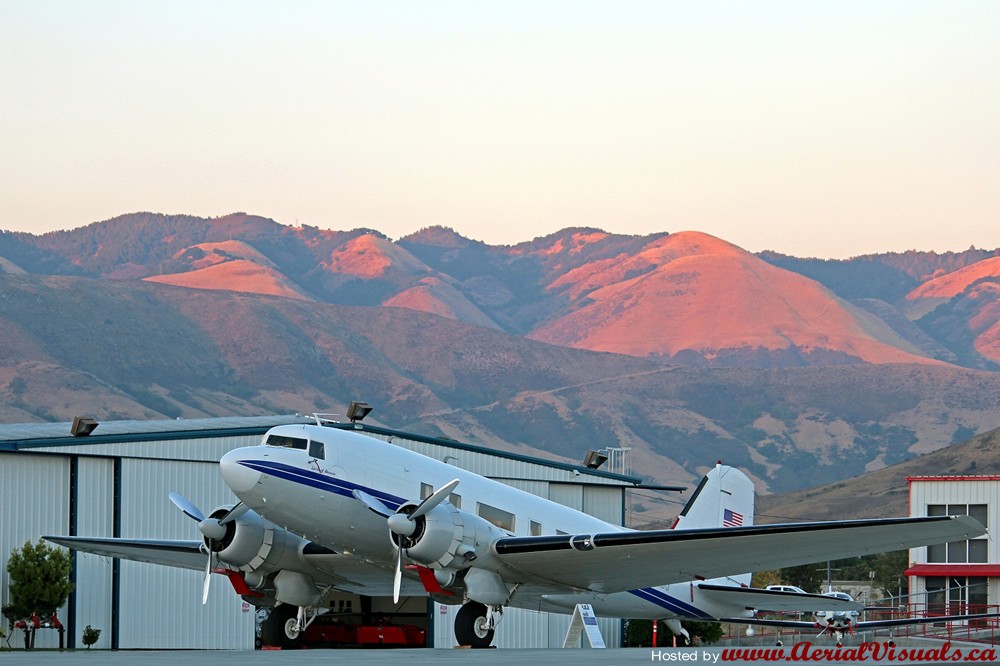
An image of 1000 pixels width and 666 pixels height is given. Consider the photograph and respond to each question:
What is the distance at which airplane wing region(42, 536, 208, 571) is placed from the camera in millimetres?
36000

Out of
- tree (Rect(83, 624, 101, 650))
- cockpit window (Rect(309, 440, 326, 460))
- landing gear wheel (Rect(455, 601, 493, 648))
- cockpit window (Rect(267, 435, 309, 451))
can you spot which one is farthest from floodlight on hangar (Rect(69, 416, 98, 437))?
landing gear wheel (Rect(455, 601, 493, 648))

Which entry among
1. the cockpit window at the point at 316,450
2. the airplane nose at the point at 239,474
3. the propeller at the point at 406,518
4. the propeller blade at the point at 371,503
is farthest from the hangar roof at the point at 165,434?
the propeller at the point at 406,518

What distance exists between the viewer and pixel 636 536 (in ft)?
103

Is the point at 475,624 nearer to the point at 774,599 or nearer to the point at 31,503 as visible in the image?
the point at 774,599

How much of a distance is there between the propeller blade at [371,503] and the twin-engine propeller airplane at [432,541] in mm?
31

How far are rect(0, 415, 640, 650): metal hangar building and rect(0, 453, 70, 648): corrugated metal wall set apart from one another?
3cm

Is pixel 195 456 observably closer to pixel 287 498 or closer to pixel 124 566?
pixel 124 566

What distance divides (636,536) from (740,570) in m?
3.92

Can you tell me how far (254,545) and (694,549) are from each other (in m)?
10.3

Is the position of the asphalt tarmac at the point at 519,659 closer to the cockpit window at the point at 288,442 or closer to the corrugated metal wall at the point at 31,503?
the cockpit window at the point at 288,442

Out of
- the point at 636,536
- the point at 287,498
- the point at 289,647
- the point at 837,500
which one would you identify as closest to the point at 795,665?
the point at 636,536

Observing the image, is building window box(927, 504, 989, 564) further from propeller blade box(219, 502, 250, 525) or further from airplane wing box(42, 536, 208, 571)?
propeller blade box(219, 502, 250, 525)

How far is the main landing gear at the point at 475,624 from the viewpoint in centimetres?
3102

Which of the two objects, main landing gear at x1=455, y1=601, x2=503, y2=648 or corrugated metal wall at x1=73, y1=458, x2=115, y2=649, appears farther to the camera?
corrugated metal wall at x1=73, y1=458, x2=115, y2=649
